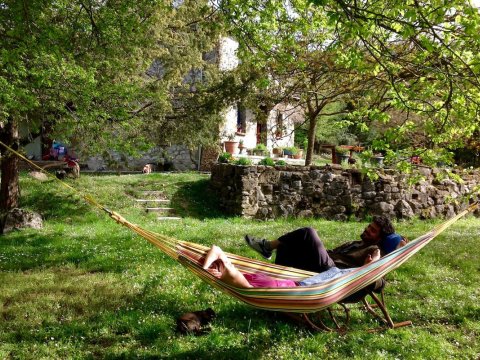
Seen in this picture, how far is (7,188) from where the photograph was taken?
8055mm

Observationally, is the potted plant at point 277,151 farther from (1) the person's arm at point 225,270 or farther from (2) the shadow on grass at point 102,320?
(1) the person's arm at point 225,270

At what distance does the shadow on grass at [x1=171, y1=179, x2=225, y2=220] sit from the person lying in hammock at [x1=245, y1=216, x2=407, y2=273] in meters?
6.00

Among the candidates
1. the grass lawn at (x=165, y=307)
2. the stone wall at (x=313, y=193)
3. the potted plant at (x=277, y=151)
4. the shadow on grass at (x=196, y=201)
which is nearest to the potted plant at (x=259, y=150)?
the potted plant at (x=277, y=151)

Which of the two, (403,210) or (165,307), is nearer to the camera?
(165,307)

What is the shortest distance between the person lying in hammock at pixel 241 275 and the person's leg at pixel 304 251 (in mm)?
172

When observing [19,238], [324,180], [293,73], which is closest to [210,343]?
[19,238]

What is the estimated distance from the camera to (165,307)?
13.4 ft

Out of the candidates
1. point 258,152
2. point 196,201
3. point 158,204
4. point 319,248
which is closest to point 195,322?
point 319,248

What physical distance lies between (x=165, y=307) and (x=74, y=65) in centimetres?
304

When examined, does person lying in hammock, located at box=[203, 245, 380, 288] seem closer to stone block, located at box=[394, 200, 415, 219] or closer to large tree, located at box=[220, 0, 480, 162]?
large tree, located at box=[220, 0, 480, 162]

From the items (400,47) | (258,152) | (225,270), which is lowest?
(225,270)

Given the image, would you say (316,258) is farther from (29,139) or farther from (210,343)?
(29,139)

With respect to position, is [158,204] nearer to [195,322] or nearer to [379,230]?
[195,322]

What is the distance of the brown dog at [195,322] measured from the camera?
3600 mm
